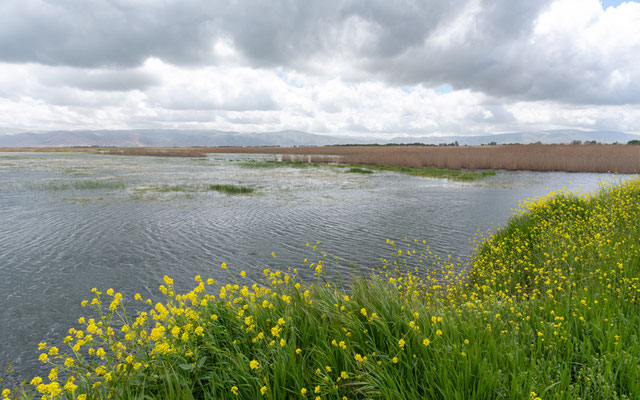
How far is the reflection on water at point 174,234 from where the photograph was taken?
347 inches

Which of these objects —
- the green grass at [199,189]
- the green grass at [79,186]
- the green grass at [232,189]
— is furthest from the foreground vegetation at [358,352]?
the green grass at [79,186]

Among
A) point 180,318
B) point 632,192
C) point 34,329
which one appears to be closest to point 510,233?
point 632,192

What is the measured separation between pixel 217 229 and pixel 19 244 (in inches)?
311

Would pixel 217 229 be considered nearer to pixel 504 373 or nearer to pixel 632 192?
pixel 504 373

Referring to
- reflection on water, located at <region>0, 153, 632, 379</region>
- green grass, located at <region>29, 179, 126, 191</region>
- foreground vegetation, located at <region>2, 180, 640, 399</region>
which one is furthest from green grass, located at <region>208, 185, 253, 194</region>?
foreground vegetation, located at <region>2, 180, 640, 399</region>

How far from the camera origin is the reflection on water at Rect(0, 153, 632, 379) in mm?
8820

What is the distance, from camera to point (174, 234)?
47.1 ft

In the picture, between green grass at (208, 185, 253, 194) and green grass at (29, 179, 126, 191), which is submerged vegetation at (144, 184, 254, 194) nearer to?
green grass at (208, 185, 253, 194)

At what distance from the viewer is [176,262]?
11.1m

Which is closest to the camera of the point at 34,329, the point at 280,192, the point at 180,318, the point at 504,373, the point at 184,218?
the point at 504,373

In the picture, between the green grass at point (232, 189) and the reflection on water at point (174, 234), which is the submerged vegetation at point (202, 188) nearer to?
the green grass at point (232, 189)

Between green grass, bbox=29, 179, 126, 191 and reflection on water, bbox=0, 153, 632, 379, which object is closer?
reflection on water, bbox=0, 153, 632, 379

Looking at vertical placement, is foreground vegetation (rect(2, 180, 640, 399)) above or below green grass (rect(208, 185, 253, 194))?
above

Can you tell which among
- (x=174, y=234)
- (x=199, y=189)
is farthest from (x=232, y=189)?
(x=174, y=234)
